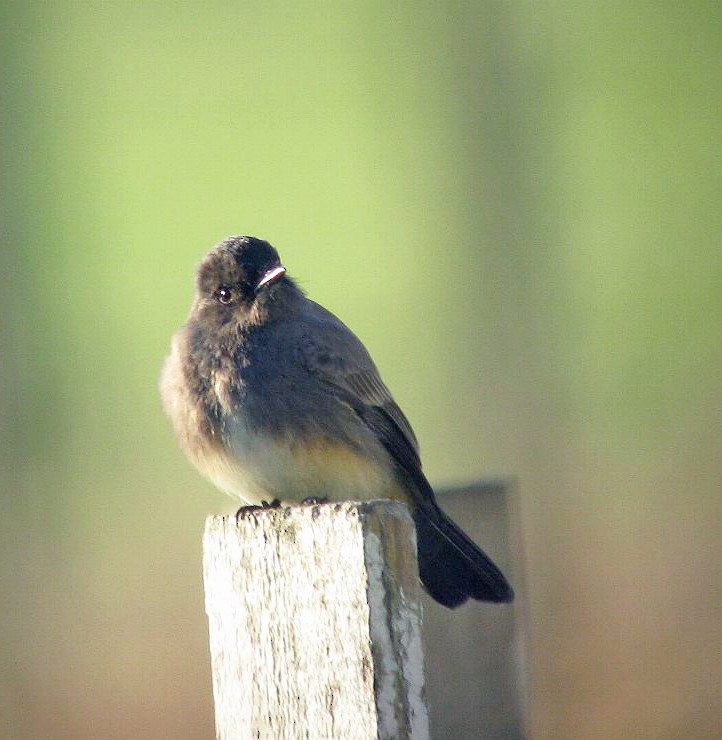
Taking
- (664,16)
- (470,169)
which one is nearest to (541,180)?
(470,169)

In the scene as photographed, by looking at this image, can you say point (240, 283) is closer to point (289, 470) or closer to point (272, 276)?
point (272, 276)

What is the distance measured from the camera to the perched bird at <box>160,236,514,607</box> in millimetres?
4172

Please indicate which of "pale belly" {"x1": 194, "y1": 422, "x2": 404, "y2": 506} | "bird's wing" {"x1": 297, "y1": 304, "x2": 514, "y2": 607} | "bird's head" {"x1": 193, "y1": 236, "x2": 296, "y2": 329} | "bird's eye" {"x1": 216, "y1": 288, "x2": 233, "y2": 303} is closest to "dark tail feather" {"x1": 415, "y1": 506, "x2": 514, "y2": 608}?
"bird's wing" {"x1": 297, "y1": 304, "x2": 514, "y2": 607}

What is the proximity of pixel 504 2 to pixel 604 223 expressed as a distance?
1477mm

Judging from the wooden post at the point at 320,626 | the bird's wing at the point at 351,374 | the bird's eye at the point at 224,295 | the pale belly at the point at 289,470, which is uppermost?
the bird's eye at the point at 224,295

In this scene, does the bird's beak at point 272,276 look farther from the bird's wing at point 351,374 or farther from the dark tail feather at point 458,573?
the dark tail feather at point 458,573

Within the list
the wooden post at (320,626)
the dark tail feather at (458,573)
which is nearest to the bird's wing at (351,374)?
the dark tail feather at (458,573)

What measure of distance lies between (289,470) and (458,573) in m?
1.00

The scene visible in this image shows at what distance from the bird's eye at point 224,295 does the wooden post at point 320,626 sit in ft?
6.24

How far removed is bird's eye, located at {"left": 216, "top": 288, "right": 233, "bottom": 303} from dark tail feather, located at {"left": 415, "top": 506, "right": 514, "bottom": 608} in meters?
1.19

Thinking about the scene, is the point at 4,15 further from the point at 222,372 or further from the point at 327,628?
the point at 327,628

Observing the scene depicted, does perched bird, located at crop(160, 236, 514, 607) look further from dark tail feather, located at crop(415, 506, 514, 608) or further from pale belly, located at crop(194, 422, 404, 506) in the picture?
dark tail feather, located at crop(415, 506, 514, 608)

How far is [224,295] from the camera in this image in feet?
14.8

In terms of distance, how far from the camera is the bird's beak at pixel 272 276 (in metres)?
4.35
